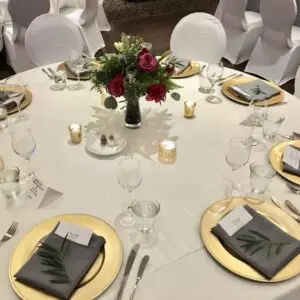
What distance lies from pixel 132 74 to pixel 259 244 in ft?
2.53

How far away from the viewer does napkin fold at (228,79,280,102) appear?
190cm

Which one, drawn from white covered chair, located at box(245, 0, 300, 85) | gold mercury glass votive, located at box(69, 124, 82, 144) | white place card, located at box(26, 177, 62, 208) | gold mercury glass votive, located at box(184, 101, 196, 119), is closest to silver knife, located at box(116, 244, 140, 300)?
white place card, located at box(26, 177, 62, 208)

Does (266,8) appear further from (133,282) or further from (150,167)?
(133,282)

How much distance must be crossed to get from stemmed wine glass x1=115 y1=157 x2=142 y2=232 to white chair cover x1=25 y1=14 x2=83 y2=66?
1.39 m

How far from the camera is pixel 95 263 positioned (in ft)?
3.66

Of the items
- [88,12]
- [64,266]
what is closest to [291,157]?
[64,266]

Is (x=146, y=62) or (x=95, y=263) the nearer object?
(x=95, y=263)

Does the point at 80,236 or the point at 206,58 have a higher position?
the point at 80,236

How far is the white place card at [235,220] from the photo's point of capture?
3.96 ft

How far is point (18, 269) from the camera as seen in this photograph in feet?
3.57

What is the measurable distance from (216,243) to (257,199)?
25 cm

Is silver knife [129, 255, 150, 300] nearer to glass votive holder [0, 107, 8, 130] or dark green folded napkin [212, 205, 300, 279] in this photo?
dark green folded napkin [212, 205, 300, 279]

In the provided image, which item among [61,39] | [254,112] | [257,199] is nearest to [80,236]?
[257,199]

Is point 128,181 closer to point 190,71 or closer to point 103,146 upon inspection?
point 103,146
